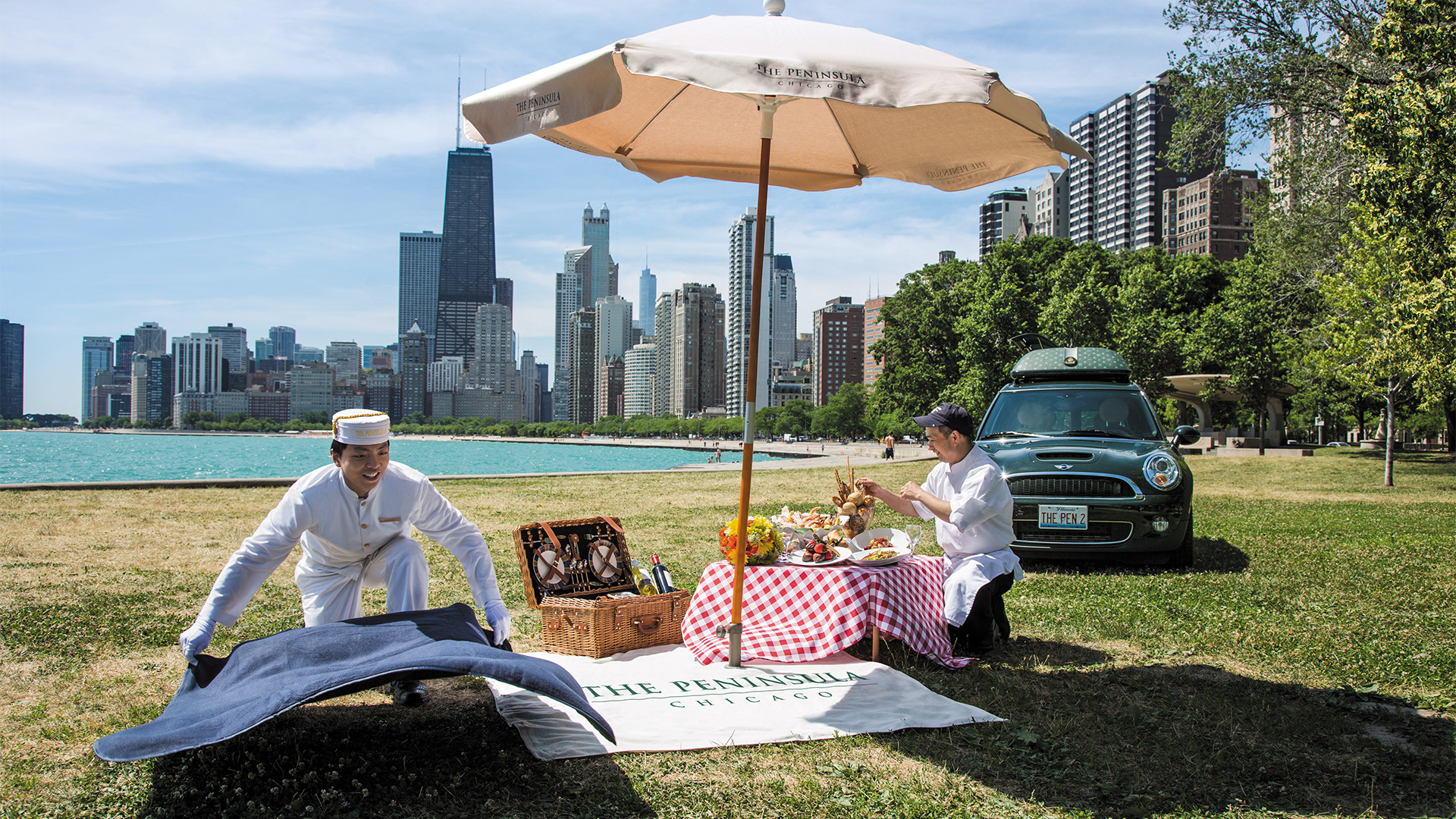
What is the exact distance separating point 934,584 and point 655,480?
760 inches

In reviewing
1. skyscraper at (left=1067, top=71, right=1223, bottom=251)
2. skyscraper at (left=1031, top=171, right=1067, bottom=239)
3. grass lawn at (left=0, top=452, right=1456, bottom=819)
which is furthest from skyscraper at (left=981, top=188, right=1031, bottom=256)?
grass lawn at (left=0, top=452, right=1456, bottom=819)

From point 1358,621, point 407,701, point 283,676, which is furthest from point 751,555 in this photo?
point 1358,621

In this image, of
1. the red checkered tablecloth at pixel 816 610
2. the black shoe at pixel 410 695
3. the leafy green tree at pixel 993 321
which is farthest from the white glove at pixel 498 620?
the leafy green tree at pixel 993 321

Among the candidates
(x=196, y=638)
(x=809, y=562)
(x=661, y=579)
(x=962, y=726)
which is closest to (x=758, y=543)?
(x=809, y=562)

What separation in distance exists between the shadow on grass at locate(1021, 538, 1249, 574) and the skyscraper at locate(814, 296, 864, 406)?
182934 mm

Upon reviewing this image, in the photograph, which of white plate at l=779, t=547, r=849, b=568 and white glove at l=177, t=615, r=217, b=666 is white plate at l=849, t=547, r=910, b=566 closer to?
white plate at l=779, t=547, r=849, b=568

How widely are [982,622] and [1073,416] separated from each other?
191 inches

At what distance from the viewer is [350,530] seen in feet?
13.8

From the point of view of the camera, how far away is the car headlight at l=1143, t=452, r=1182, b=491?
26.5 feet

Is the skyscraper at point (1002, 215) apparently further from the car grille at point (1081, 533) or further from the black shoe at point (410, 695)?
the black shoe at point (410, 695)

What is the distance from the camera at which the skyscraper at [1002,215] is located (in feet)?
510

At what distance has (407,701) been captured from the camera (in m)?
4.35

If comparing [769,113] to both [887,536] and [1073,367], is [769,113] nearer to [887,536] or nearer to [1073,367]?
[887,536]

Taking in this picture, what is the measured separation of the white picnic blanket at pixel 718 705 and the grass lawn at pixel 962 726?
14cm
